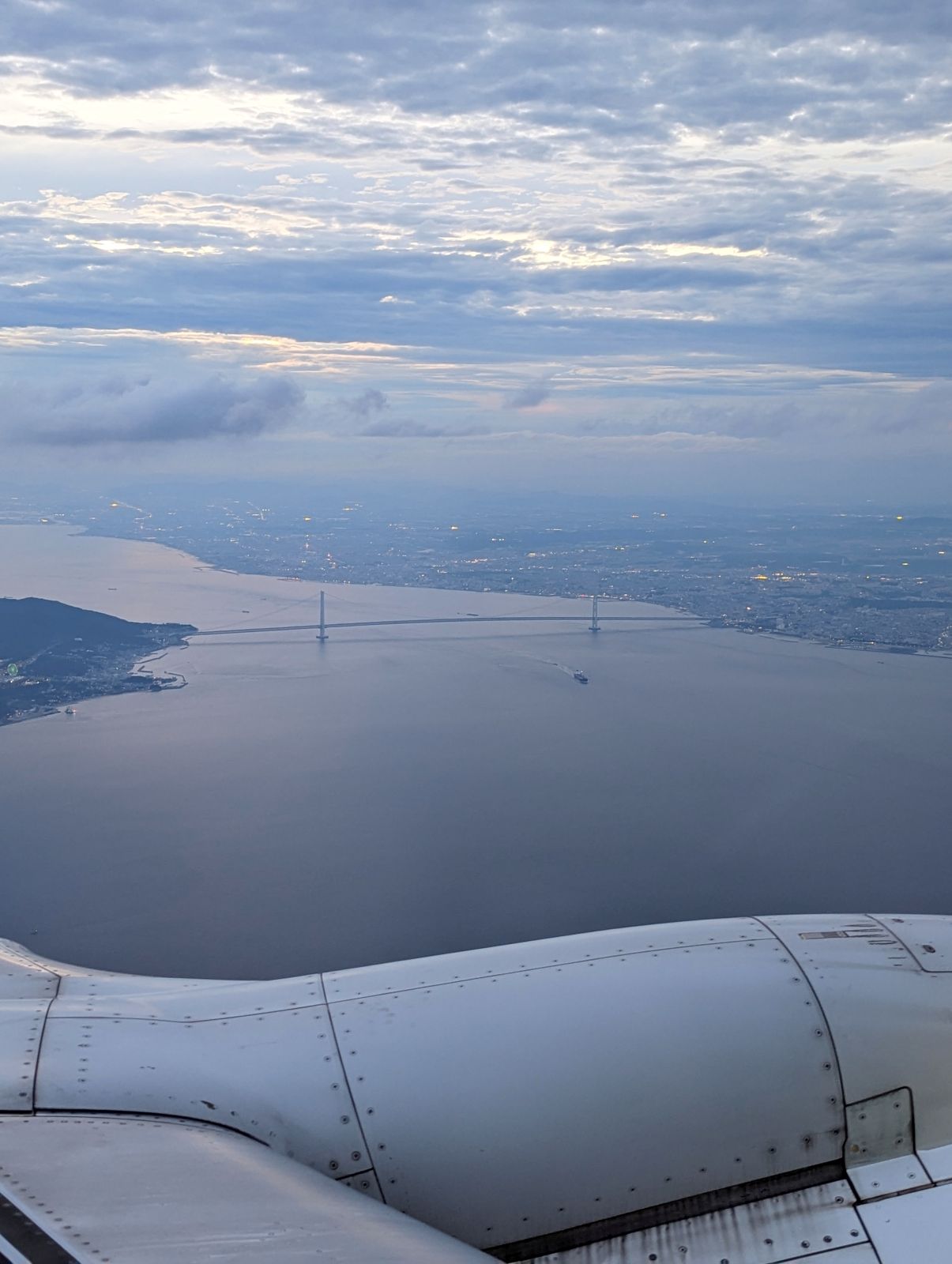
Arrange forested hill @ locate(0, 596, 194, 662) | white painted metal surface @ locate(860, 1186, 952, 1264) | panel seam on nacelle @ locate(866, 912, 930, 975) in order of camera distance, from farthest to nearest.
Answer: forested hill @ locate(0, 596, 194, 662) < panel seam on nacelle @ locate(866, 912, 930, 975) < white painted metal surface @ locate(860, 1186, 952, 1264)

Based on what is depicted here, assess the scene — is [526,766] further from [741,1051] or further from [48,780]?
[741,1051]

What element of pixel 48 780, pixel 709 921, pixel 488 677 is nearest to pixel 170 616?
pixel 488 677

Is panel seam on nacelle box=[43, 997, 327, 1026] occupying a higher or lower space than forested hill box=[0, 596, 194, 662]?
higher

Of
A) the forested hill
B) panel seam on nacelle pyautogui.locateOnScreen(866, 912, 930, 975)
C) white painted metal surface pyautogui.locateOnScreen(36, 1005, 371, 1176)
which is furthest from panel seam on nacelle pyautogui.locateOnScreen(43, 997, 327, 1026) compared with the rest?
the forested hill

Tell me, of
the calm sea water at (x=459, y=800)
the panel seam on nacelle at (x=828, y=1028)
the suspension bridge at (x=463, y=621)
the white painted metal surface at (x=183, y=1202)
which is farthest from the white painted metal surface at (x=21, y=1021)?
the suspension bridge at (x=463, y=621)

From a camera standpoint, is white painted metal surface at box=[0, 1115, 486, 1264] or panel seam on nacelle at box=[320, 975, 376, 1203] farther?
panel seam on nacelle at box=[320, 975, 376, 1203]

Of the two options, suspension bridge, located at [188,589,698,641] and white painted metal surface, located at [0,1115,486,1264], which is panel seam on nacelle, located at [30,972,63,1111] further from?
suspension bridge, located at [188,589,698,641]

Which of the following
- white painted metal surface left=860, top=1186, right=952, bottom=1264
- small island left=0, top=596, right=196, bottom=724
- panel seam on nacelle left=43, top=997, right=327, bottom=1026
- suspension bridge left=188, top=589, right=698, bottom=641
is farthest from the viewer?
suspension bridge left=188, top=589, right=698, bottom=641

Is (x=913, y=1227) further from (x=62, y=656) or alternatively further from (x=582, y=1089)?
(x=62, y=656)
